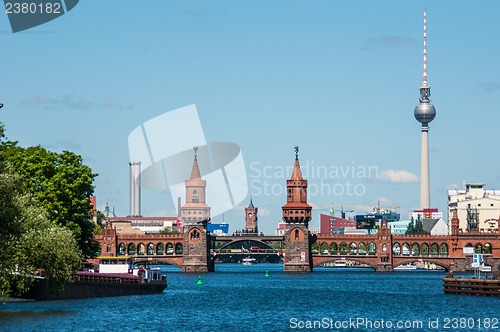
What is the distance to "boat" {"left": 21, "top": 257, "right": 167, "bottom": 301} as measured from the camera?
318ft

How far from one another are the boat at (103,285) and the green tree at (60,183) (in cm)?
446

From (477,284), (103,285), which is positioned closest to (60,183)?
(103,285)

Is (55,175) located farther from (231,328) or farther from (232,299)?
(231,328)

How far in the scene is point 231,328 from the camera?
84.9 m

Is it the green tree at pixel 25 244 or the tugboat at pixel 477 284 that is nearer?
the green tree at pixel 25 244

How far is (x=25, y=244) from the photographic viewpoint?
8250 centimetres

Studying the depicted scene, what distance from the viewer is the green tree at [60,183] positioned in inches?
4397

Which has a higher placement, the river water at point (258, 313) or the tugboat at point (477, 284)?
the tugboat at point (477, 284)

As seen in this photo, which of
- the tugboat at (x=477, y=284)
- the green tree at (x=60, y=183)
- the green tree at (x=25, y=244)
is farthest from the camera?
the tugboat at (x=477, y=284)

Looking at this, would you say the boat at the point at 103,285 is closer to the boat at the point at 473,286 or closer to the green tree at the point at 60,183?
the green tree at the point at 60,183

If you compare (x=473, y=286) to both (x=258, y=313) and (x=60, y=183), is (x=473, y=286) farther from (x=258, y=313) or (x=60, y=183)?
(x=60, y=183)

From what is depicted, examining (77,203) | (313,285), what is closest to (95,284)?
(77,203)

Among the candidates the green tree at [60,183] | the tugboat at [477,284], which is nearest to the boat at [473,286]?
the tugboat at [477,284]

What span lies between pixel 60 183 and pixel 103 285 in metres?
10.6
